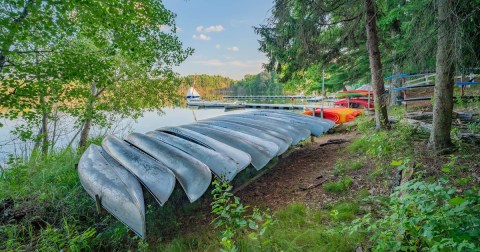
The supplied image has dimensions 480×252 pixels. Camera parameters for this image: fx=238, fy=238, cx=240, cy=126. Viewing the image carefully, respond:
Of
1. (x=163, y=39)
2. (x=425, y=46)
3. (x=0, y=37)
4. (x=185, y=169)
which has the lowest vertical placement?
(x=185, y=169)

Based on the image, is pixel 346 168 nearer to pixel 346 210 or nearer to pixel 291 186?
pixel 291 186

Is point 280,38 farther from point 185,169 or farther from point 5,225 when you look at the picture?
point 5,225

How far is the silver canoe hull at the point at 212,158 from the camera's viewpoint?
326 centimetres

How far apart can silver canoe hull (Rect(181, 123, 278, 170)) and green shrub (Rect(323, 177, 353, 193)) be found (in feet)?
3.28

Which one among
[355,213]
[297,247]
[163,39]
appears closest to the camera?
[297,247]

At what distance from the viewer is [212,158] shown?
11.6 ft

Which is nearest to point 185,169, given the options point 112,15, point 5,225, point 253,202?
point 253,202

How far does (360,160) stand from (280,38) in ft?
12.4

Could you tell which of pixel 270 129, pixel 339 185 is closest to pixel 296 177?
pixel 339 185

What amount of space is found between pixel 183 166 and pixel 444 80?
4.01 meters

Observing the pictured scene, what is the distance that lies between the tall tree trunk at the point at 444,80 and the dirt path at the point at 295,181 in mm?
1790

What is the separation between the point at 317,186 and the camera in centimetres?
383

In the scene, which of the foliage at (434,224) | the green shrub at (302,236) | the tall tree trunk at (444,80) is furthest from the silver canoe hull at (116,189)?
the tall tree trunk at (444,80)

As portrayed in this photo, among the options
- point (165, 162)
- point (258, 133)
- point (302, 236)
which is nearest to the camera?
point (302, 236)
